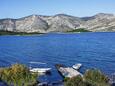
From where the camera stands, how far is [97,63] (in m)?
149

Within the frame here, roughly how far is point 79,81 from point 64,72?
182 ft

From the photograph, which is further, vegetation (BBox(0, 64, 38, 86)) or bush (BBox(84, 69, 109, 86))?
vegetation (BBox(0, 64, 38, 86))

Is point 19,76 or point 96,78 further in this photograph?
point 19,76

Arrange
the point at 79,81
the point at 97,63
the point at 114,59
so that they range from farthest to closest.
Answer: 1. the point at 114,59
2. the point at 97,63
3. the point at 79,81

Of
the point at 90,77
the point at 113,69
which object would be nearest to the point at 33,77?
the point at 90,77

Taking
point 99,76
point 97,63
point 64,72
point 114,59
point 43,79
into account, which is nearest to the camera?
point 99,76

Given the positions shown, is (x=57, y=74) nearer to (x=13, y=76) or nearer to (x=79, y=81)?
(x=13, y=76)

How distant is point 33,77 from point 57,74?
4787 centimetres

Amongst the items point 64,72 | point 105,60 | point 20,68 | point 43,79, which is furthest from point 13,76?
point 105,60

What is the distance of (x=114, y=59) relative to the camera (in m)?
158

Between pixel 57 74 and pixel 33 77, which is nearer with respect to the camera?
pixel 33 77

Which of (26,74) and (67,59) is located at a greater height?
(26,74)

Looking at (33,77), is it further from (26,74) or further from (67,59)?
(67,59)

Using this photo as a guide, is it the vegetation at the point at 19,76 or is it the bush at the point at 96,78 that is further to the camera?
the vegetation at the point at 19,76
